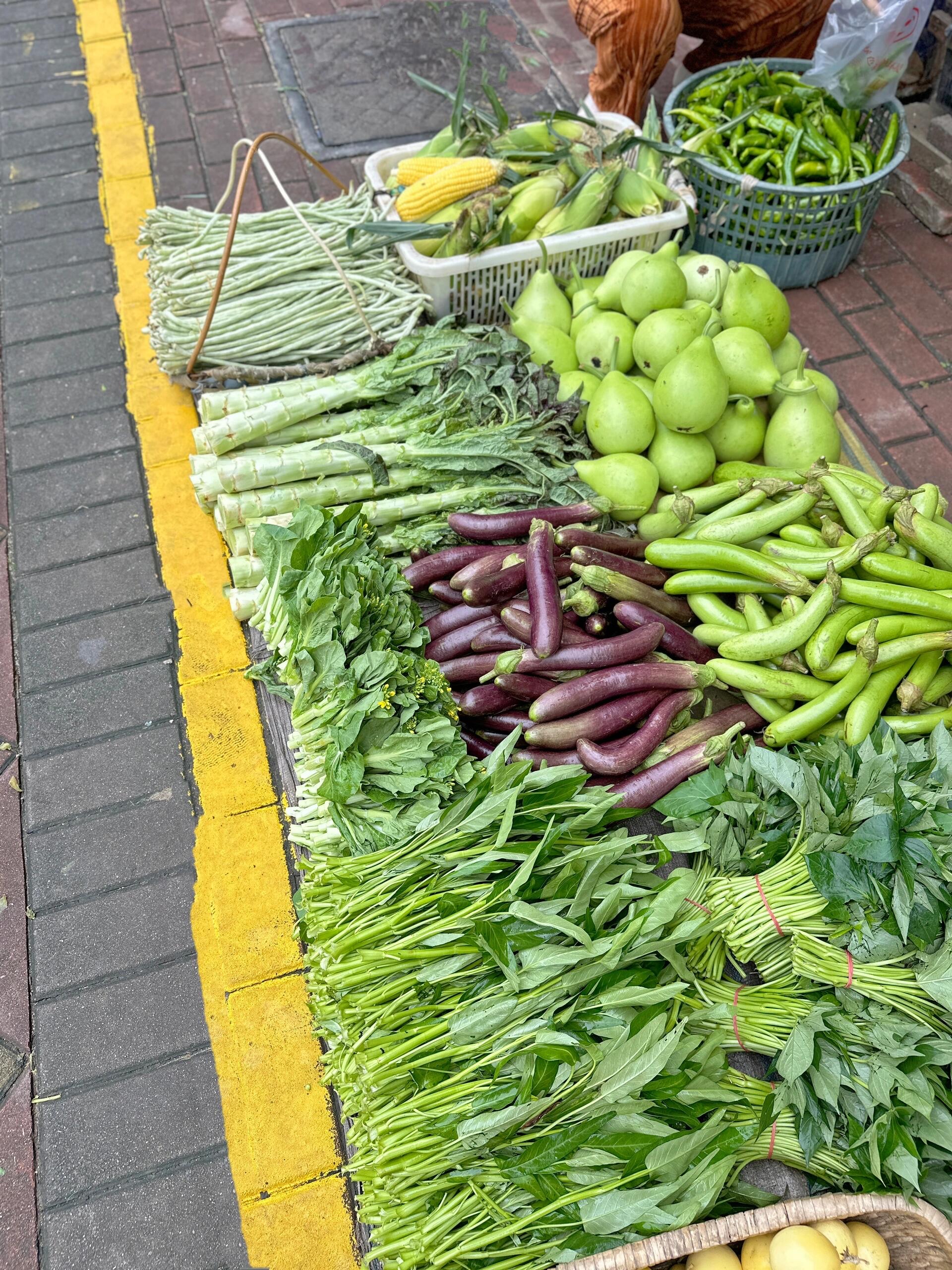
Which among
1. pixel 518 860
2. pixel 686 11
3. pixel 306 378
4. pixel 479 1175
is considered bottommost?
pixel 479 1175

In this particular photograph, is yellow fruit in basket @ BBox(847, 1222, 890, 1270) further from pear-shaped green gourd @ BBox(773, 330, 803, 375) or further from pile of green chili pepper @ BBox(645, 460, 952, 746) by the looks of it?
pear-shaped green gourd @ BBox(773, 330, 803, 375)

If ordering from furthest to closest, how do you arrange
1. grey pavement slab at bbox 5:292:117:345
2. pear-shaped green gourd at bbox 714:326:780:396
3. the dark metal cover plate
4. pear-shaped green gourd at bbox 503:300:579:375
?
the dark metal cover plate
grey pavement slab at bbox 5:292:117:345
pear-shaped green gourd at bbox 503:300:579:375
pear-shaped green gourd at bbox 714:326:780:396

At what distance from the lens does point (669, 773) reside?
237cm

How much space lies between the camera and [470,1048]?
1.82m

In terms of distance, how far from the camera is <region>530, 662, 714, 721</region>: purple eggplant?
2.40m

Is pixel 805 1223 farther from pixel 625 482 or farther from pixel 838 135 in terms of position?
pixel 838 135

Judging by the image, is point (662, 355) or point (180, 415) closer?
point (662, 355)

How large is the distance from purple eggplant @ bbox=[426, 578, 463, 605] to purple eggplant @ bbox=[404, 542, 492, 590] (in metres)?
0.02

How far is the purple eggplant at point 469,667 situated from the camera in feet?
8.33

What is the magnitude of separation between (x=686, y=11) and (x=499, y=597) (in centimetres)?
381

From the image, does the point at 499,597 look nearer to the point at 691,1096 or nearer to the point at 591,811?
the point at 591,811

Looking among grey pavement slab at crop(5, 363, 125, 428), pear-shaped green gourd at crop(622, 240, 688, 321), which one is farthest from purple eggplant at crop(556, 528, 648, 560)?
grey pavement slab at crop(5, 363, 125, 428)

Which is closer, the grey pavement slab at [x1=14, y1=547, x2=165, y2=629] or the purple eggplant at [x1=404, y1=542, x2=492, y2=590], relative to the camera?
the purple eggplant at [x1=404, y1=542, x2=492, y2=590]

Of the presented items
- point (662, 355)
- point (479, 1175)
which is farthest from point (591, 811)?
point (662, 355)
